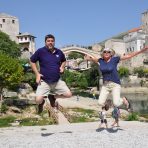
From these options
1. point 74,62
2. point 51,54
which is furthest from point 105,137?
point 74,62

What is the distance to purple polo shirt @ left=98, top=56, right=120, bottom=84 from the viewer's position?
992 centimetres

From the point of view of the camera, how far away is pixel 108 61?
1005 cm

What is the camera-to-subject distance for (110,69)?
9891mm

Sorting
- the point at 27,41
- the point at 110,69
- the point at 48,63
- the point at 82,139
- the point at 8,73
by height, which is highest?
the point at 27,41

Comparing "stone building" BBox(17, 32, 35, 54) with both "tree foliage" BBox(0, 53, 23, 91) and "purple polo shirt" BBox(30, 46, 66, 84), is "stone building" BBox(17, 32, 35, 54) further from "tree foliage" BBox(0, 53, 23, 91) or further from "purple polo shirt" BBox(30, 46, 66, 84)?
"purple polo shirt" BBox(30, 46, 66, 84)

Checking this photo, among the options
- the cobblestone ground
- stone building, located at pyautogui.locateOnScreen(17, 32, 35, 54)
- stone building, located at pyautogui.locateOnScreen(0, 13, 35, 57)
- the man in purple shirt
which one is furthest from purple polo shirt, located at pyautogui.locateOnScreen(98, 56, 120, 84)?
stone building, located at pyautogui.locateOnScreen(17, 32, 35, 54)

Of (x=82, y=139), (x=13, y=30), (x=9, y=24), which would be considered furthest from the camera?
(x=13, y=30)

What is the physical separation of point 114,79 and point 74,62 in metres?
97.0

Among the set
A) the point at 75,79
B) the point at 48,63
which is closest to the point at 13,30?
the point at 75,79

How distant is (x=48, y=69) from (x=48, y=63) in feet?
0.44

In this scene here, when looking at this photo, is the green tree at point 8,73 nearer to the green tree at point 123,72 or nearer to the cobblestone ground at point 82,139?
the cobblestone ground at point 82,139

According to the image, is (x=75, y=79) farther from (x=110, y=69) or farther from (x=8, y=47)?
(x=110, y=69)

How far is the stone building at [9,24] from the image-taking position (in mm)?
95250

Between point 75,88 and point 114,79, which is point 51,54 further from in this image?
point 75,88
